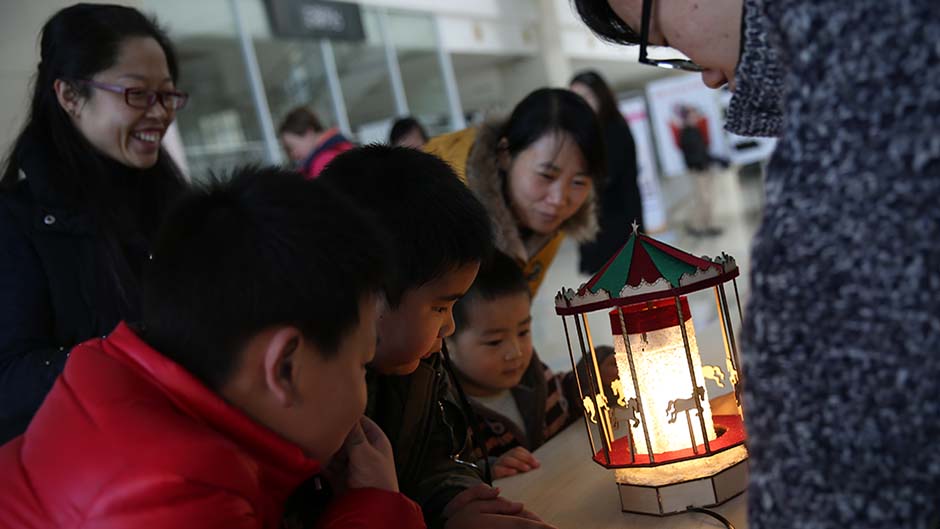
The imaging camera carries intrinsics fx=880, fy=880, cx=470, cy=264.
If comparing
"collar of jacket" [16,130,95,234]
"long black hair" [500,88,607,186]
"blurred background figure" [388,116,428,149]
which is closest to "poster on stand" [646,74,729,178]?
"blurred background figure" [388,116,428,149]

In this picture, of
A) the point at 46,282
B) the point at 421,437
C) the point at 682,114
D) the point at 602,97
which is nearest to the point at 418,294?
the point at 421,437

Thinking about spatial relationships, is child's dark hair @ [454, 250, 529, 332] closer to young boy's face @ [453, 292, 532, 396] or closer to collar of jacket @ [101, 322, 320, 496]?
young boy's face @ [453, 292, 532, 396]

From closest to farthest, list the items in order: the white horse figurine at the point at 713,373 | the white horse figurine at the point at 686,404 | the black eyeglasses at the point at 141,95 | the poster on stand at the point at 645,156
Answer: the white horse figurine at the point at 686,404 < the white horse figurine at the point at 713,373 < the black eyeglasses at the point at 141,95 < the poster on stand at the point at 645,156

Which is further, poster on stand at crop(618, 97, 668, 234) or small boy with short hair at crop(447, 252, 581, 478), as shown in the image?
poster on stand at crop(618, 97, 668, 234)

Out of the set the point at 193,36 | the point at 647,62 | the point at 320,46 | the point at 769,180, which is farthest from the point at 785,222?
the point at 320,46

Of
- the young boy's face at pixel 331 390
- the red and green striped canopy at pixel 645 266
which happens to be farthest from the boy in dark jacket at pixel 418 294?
the young boy's face at pixel 331 390

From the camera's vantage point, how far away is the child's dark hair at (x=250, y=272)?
32.2 inches

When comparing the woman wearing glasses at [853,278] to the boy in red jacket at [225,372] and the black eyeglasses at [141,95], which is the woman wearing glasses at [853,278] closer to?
the boy in red jacket at [225,372]

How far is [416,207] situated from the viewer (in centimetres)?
128

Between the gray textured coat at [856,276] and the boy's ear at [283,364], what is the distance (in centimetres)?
43

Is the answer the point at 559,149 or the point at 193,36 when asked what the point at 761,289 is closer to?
Answer: the point at 559,149

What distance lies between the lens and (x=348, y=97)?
30.4 feet

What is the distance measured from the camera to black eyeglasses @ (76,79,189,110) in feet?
6.19

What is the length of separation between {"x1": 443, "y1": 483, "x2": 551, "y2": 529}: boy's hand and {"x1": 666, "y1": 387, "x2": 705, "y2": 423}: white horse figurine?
0.24m
